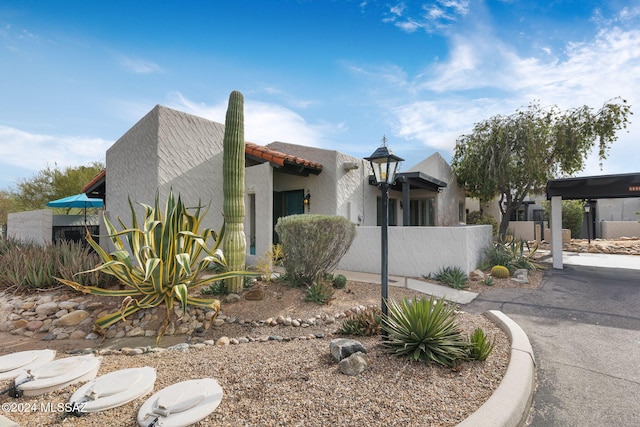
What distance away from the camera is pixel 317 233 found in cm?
629

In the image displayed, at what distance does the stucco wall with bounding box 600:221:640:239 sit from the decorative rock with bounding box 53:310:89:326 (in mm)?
31011

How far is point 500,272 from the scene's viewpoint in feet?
28.1

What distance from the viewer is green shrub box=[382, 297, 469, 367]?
130 inches

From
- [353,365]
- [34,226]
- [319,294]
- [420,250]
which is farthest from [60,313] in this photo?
[34,226]

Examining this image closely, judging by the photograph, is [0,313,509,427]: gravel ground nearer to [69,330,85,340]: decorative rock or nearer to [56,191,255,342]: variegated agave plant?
[56,191,255,342]: variegated agave plant

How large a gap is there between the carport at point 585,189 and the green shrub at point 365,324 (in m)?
10.1

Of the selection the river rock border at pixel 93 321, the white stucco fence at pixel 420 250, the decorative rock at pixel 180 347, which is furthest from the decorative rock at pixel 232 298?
the white stucco fence at pixel 420 250

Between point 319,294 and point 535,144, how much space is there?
13.2 meters

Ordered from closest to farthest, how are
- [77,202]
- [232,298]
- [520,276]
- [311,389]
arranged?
1. [311,389]
2. [232,298]
3. [520,276]
4. [77,202]

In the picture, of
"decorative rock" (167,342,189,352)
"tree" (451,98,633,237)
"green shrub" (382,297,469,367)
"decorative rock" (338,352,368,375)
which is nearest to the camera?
"decorative rock" (338,352,368,375)

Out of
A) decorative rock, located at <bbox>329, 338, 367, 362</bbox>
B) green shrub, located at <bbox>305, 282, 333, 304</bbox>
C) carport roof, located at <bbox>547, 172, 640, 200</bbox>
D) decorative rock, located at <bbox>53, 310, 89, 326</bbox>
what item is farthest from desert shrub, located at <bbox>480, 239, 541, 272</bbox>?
decorative rock, located at <bbox>53, 310, 89, 326</bbox>

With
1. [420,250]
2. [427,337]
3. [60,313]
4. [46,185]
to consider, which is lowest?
[60,313]

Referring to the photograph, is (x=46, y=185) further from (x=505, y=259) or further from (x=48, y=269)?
(x=505, y=259)

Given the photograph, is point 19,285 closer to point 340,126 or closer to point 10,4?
point 10,4
